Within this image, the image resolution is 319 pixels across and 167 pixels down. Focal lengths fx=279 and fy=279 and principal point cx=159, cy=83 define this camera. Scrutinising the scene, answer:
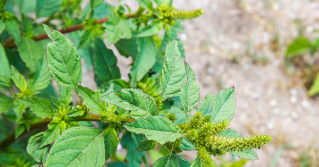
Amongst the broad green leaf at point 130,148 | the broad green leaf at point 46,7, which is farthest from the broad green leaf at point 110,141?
the broad green leaf at point 46,7

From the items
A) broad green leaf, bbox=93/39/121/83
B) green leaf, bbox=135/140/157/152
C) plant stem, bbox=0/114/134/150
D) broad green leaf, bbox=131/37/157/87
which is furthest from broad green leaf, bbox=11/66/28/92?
green leaf, bbox=135/140/157/152

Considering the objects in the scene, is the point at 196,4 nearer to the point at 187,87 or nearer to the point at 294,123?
the point at 294,123

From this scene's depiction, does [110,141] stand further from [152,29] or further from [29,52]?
[29,52]

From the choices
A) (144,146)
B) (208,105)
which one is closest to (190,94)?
(208,105)

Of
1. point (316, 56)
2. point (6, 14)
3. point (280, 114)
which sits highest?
point (316, 56)

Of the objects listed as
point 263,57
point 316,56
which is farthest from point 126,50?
point 316,56

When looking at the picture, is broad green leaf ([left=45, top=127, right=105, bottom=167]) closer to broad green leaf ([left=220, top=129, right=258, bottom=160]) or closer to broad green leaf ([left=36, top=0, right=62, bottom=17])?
broad green leaf ([left=220, top=129, right=258, bottom=160])
